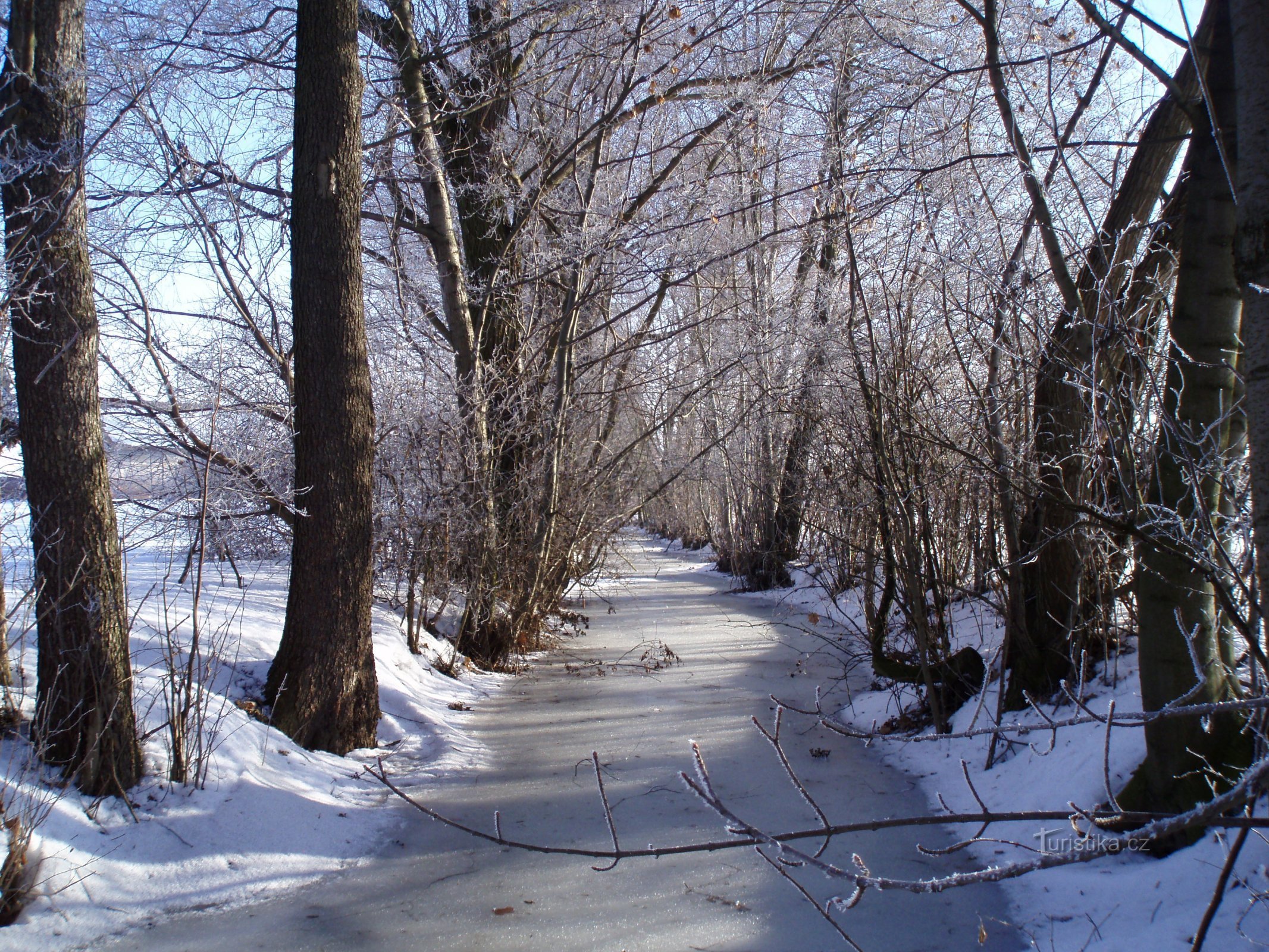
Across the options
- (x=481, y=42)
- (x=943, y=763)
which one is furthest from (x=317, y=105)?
(x=943, y=763)

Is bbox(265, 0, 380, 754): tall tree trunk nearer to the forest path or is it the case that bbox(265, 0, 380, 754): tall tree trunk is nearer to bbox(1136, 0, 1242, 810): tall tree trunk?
the forest path

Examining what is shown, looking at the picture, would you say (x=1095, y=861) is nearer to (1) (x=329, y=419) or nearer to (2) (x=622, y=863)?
(2) (x=622, y=863)

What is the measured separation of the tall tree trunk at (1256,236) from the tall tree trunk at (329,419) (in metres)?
4.38

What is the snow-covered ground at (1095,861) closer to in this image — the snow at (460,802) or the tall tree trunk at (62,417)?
the snow at (460,802)

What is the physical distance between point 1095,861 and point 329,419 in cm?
443

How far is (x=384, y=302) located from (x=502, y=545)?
3127mm

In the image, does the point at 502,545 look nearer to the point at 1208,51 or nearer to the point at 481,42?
the point at 481,42

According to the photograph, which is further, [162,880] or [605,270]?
[605,270]

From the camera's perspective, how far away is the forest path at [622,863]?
311 cm

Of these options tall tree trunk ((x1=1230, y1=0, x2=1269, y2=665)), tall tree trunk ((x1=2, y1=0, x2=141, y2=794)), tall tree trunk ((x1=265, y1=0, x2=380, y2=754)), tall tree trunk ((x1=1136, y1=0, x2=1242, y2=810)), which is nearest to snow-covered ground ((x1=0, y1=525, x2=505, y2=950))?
tall tree trunk ((x1=2, y1=0, x2=141, y2=794))

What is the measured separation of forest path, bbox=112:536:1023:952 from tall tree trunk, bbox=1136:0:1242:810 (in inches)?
36.9

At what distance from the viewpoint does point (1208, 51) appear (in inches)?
123

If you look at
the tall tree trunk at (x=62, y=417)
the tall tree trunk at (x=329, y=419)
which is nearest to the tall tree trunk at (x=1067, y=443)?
the tall tree trunk at (x=329, y=419)

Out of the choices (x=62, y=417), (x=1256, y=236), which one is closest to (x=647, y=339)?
(x=62, y=417)
